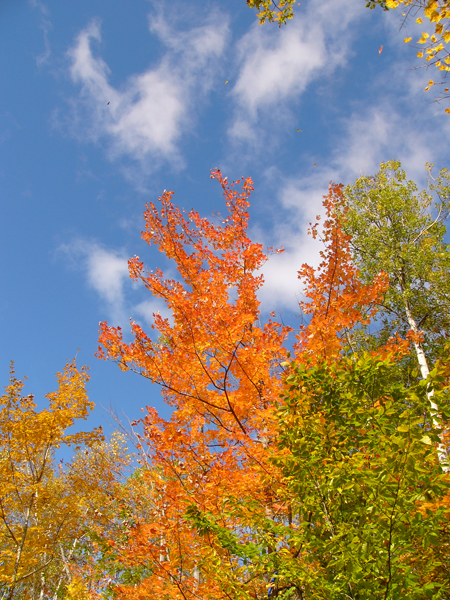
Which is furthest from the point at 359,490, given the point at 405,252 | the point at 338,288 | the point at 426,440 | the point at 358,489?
the point at 405,252

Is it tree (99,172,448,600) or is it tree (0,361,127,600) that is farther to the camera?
tree (0,361,127,600)

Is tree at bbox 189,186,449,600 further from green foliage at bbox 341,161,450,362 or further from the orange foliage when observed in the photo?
green foliage at bbox 341,161,450,362

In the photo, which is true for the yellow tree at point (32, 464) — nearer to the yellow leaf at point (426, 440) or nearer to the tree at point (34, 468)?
the tree at point (34, 468)

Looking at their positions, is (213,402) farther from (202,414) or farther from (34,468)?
(34,468)

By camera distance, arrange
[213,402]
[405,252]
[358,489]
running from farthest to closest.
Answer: [405,252], [213,402], [358,489]

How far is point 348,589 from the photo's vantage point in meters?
2.41

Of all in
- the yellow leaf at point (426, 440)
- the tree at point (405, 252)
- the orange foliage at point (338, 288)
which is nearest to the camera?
the yellow leaf at point (426, 440)

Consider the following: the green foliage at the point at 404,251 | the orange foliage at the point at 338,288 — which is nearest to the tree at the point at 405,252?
the green foliage at the point at 404,251

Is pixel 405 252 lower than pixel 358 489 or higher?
higher

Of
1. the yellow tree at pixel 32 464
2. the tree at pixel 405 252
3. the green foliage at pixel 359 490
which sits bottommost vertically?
the green foliage at pixel 359 490

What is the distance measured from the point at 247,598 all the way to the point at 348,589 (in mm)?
755

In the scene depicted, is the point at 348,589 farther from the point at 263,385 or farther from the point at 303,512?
the point at 263,385

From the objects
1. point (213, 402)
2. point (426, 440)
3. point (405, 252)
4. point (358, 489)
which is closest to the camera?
point (426, 440)

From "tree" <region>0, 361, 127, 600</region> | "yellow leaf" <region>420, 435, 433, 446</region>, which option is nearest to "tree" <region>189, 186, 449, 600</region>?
"yellow leaf" <region>420, 435, 433, 446</region>
